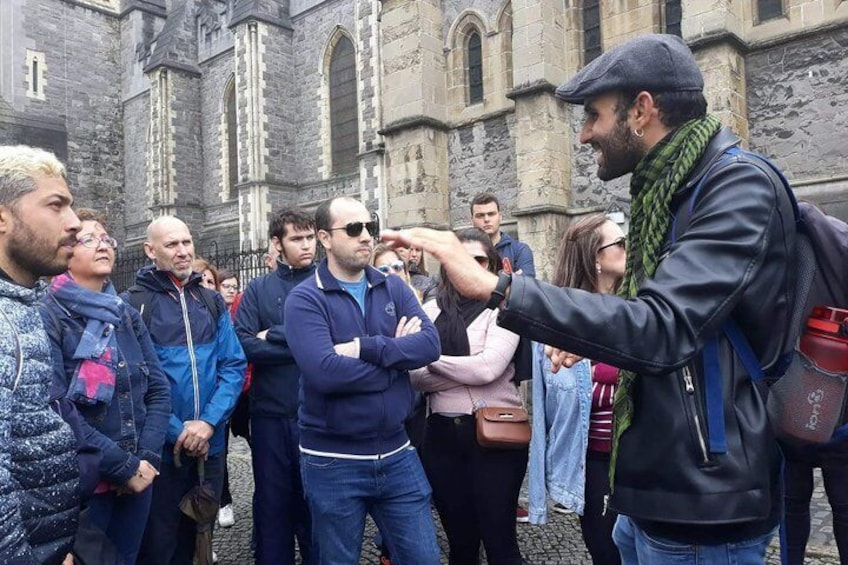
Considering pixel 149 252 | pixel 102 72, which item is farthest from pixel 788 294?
pixel 102 72

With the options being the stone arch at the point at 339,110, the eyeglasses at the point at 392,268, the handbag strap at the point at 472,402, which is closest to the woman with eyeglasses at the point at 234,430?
the eyeglasses at the point at 392,268

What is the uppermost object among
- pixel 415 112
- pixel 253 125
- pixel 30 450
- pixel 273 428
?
pixel 253 125

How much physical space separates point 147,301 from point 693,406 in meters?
3.04

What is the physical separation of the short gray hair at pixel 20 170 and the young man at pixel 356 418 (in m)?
1.13

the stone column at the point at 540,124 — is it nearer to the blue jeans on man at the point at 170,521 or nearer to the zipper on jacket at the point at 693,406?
the blue jeans on man at the point at 170,521

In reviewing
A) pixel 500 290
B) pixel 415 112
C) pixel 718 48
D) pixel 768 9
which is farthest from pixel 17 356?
pixel 415 112

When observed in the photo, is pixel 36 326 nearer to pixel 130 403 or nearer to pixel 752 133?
pixel 130 403

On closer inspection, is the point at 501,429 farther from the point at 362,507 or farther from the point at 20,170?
the point at 20,170

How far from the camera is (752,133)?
10.2 m

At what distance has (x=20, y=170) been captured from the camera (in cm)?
191

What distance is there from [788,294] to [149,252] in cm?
335

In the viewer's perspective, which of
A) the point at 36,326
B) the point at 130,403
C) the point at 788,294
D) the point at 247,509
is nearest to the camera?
the point at 788,294

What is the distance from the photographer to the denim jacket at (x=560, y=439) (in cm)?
283

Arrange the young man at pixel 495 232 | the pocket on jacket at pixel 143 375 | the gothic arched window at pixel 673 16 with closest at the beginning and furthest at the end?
the pocket on jacket at pixel 143 375
the young man at pixel 495 232
the gothic arched window at pixel 673 16
